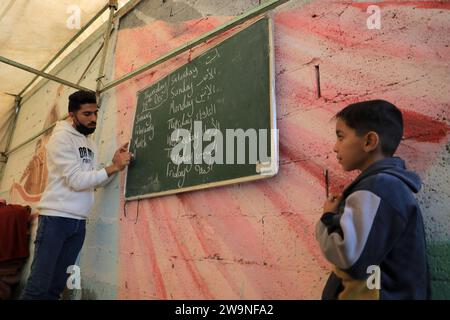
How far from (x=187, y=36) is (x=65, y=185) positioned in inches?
45.0

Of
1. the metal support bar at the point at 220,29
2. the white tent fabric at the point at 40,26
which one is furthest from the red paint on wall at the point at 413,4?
the white tent fabric at the point at 40,26

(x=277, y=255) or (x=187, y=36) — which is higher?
(x=187, y=36)

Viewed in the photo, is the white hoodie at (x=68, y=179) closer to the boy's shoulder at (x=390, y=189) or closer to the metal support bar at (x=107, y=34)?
the metal support bar at (x=107, y=34)

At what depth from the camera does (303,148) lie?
1.20 meters

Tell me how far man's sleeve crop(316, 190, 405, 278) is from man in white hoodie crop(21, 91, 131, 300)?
1.50m

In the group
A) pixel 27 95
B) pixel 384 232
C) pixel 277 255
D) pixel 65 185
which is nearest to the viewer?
pixel 384 232

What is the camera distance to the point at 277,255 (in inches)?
46.9

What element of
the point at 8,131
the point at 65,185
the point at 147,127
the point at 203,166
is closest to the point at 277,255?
the point at 203,166

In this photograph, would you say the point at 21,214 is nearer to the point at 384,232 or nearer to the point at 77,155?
the point at 77,155

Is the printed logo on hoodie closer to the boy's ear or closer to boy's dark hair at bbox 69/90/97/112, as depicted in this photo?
boy's dark hair at bbox 69/90/97/112

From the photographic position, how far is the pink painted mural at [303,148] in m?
0.96

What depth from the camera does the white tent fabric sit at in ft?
8.34

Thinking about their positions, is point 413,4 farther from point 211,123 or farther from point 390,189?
point 211,123

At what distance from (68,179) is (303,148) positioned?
4.34 ft
